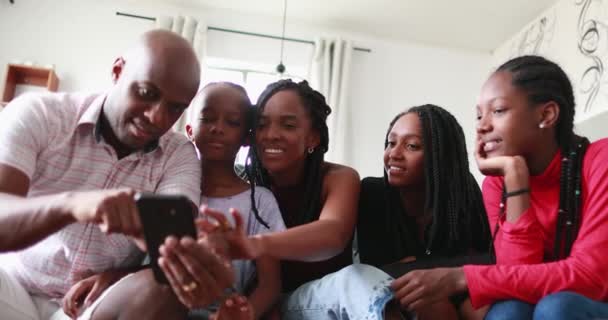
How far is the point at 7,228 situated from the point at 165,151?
0.43 metres

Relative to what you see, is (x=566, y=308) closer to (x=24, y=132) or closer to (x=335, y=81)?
(x=24, y=132)

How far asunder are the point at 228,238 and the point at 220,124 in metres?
0.54

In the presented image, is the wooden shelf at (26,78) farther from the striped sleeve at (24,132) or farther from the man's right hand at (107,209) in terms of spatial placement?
the man's right hand at (107,209)

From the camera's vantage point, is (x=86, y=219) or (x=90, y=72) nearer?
(x=86, y=219)

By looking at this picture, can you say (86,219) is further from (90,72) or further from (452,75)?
(452,75)

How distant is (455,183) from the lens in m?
1.36

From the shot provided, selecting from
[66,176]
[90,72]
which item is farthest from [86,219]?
[90,72]

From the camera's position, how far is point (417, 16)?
10.8 feet

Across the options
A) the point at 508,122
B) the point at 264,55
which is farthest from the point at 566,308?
the point at 264,55

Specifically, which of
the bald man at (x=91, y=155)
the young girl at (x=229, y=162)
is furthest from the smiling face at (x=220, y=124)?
the bald man at (x=91, y=155)

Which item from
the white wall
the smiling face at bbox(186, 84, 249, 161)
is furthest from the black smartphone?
the white wall

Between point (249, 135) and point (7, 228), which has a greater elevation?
point (249, 135)

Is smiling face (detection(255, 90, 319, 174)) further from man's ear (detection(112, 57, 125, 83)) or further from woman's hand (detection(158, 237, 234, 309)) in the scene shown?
woman's hand (detection(158, 237, 234, 309))

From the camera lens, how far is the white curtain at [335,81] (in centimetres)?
332
